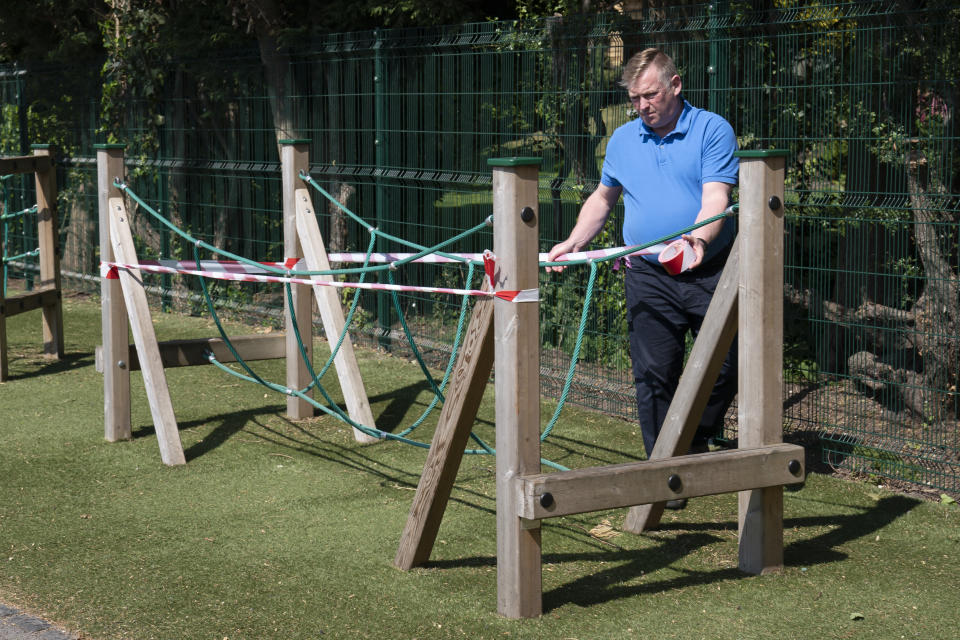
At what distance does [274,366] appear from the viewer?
8680 mm

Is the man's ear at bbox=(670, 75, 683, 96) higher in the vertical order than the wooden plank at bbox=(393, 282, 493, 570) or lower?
higher

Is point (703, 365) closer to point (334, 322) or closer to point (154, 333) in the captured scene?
point (334, 322)

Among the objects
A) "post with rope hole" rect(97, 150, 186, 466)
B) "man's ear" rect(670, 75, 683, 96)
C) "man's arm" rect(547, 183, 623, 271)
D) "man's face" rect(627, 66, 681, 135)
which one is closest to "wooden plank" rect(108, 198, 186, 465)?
"post with rope hole" rect(97, 150, 186, 466)

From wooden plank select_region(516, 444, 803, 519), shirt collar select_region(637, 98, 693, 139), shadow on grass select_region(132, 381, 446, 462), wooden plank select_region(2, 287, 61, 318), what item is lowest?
shadow on grass select_region(132, 381, 446, 462)

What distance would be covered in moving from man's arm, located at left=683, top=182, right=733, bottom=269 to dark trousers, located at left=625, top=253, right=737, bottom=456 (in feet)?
1.01

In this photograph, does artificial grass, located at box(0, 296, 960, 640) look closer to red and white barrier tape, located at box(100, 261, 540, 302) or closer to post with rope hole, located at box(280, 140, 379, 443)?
post with rope hole, located at box(280, 140, 379, 443)

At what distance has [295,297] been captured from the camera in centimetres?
700

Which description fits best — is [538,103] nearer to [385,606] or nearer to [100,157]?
[100,157]

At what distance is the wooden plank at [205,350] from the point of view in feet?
21.8

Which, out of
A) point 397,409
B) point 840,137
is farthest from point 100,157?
point 840,137

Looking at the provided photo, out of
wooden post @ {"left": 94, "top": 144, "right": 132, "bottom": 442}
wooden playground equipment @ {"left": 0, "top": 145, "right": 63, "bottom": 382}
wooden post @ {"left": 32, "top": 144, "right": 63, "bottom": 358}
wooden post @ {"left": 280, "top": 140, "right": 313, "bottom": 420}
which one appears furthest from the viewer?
wooden post @ {"left": 32, "top": 144, "right": 63, "bottom": 358}

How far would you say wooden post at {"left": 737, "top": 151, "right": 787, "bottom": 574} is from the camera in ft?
13.9

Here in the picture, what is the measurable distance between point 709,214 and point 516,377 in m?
1.22

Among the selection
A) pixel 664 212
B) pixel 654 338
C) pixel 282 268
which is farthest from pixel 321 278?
pixel 664 212
